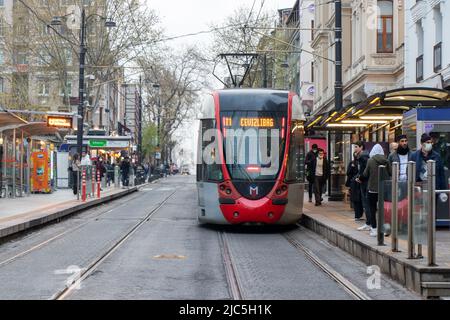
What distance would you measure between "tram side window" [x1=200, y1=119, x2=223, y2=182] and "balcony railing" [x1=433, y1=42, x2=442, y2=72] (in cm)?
1111

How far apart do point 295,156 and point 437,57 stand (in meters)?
10.6

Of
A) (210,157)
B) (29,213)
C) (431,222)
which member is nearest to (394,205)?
(431,222)

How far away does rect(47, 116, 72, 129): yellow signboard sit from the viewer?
27.6 metres

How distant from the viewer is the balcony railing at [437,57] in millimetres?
25719

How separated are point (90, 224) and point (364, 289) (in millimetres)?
11361

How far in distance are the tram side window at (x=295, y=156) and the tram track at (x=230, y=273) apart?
247cm

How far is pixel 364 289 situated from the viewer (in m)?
9.66

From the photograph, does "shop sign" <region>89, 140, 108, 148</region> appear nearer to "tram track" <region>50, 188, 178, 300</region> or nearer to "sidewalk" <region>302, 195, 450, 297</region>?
"tram track" <region>50, 188, 178, 300</region>

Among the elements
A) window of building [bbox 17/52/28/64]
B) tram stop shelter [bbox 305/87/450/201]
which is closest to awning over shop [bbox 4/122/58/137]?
tram stop shelter [bbox 305/87/450/201]

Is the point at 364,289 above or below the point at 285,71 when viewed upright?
below

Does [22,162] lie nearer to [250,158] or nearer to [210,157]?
[210,157]

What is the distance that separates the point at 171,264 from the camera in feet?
38.8

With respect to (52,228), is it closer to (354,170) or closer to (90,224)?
(90,224)
